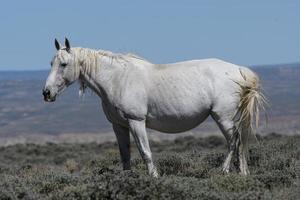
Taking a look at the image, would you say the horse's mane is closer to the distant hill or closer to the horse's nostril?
the horse's nostril

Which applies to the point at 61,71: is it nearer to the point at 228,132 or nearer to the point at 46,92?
the point at 46,92

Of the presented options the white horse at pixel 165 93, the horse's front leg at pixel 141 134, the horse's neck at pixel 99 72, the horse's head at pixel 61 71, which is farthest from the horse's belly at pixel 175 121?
the horse's head at pixel 61 71

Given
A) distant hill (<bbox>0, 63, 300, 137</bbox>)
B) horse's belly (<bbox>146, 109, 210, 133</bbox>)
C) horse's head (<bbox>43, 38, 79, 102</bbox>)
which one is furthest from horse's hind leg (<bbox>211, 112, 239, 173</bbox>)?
distant hill (<bbox>0, 63, 300, 137</bbox>)

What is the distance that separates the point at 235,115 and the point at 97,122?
122m

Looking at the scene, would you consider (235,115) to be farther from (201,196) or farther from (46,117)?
(46,117)

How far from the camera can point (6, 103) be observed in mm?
173500

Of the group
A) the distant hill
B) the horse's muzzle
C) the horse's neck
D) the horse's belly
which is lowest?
the distant hill

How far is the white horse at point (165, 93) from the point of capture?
1067cm

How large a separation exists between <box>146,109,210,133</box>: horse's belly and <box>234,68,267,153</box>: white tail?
0.45 meters

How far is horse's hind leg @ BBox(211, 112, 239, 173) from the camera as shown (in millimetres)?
10742

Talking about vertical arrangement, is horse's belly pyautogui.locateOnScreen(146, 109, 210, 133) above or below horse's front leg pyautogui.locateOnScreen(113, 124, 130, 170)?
above

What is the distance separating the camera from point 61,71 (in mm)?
11023

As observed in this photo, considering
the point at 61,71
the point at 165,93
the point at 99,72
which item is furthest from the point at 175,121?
the point at 61,71

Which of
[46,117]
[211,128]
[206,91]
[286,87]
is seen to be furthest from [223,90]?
[286,87]
